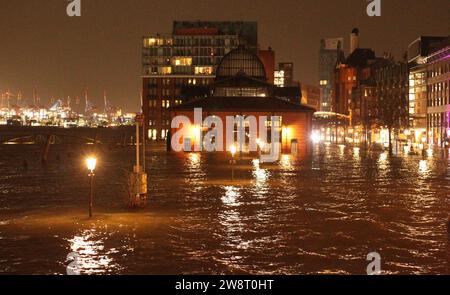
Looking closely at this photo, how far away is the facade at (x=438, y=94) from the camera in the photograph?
123m

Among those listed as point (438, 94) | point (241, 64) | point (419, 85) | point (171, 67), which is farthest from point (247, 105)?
point (171, 67)

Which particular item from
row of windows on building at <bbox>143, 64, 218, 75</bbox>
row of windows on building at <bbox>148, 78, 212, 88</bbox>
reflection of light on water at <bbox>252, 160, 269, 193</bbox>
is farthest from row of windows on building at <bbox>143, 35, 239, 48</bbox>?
reflection of light on water at <bbox>252, 160, 269, 193</bbox>

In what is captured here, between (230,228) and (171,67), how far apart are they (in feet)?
580

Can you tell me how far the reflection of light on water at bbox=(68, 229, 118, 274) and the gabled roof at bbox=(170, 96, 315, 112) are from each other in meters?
70.0

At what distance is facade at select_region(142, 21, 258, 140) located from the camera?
196250mm

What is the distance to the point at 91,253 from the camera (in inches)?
723

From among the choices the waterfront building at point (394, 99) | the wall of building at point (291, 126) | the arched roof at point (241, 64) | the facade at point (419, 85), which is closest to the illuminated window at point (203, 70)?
the waterfront building at point (394, 99)

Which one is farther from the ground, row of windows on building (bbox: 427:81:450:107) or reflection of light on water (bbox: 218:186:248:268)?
row of windows on building (bbox: 427:81:450:107)

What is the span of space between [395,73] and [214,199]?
454ft

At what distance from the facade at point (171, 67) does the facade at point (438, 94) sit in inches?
2935

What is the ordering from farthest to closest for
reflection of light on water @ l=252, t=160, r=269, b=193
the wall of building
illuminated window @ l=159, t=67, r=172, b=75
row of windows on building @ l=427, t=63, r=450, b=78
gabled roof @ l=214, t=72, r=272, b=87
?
illuminated window @ l=159, t=67, r=172, b=75, row of windows on building @ l=427, t=63, r=450, b=78, gabled roof @ l=214, t=72, r=272, b=87, the wall of building, reflection of light on water @ l=252, t=160, r=269, b=193

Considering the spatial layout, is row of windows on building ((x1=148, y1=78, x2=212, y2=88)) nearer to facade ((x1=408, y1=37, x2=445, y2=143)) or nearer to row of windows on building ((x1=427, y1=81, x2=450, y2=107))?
facade ((x1=408, y1=37, x2=445, y2=143))

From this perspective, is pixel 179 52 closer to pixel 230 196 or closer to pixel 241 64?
pixel 241 64

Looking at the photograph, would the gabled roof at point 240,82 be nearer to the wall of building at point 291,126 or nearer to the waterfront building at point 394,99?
the wall of building at point 291,126
